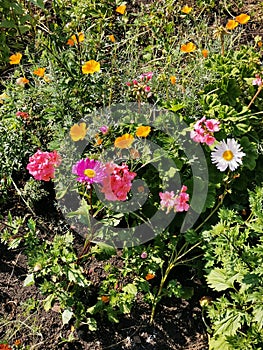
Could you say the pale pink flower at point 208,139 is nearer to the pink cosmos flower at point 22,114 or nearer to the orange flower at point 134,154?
the orange flower at point 134,154

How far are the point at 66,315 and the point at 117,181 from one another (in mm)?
643

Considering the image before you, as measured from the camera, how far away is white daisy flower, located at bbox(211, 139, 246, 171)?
2230 mm

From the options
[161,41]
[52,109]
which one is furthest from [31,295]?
[161,41]

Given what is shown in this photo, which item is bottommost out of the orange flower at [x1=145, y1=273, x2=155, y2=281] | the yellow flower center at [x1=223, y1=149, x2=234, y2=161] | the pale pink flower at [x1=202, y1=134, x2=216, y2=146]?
the orange flower at [x1=145, y1=273, x2=155, y2=281]

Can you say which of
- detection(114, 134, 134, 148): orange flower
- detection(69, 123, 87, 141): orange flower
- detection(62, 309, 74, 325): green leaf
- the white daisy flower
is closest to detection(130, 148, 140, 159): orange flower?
detection(114, 134, 134, 148): orange flower

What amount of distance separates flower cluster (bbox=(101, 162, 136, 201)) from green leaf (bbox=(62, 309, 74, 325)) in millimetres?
557

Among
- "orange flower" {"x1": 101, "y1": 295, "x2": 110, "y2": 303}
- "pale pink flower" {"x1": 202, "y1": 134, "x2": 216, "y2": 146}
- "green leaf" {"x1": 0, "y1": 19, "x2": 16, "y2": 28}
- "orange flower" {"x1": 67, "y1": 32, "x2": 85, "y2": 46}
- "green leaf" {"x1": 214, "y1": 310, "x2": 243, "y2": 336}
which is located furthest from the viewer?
"green leaf" {"x1": 0, "y1": 19, "x2": 16, "y2": 28}

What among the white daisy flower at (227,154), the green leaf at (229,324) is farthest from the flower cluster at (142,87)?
the green leaf at (229,324)

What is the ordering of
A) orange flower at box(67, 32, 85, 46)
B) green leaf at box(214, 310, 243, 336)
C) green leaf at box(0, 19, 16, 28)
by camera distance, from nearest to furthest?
green leaf at box(214, 310, 243, 336), orange flower at box(67, 32, 85, 46), green leaf at box(0, 19, 16, 28)

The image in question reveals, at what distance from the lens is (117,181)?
2102mm

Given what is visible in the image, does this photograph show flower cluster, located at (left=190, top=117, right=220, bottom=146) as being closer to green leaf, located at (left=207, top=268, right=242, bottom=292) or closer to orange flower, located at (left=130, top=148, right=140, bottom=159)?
orange flower, located at (left=130, top=148, right=140, bottom=159)

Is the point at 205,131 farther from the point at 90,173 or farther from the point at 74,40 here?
the point at 74,40

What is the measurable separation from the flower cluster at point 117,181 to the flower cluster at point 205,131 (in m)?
0.34

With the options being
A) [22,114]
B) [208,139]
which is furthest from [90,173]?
[22,114]
